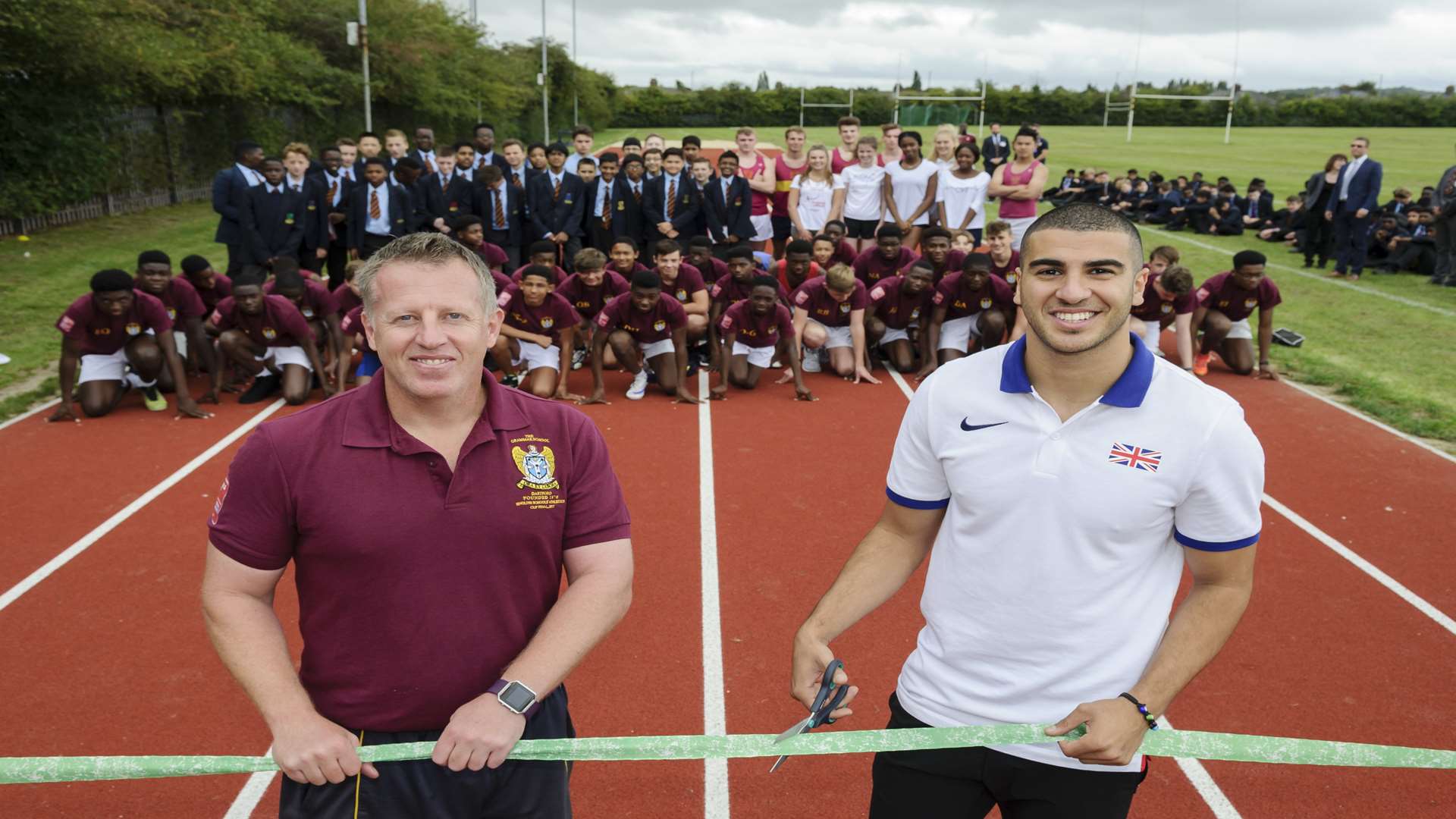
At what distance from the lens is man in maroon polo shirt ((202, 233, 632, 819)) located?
2.07 m

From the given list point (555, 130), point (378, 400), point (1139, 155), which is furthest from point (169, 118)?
point (1139, 155)

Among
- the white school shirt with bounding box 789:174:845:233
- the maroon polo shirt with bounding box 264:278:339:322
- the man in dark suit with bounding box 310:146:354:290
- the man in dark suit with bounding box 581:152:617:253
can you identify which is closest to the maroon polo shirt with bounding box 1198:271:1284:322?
the white school shirt with bounding box 789:174:845:233

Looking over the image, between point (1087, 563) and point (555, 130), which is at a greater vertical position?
point (555, 130)

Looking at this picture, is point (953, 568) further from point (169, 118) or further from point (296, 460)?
point (169, 118)

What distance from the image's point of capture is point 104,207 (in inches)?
764

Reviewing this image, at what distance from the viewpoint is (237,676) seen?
2.08 m

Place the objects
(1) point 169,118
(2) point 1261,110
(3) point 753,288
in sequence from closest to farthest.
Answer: (3) point 753,288
(1) point 169,118
(2) point 1261,110

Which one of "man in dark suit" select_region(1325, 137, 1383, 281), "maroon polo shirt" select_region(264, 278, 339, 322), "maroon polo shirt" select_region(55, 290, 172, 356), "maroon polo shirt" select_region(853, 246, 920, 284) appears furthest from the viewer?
"man in dark suit" select_region(1325, 137, 1383, 281)

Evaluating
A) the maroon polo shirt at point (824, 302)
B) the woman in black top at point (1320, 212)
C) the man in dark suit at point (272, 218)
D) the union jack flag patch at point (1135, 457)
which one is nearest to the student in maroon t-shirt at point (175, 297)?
the man in dark suit at point (272, 218)

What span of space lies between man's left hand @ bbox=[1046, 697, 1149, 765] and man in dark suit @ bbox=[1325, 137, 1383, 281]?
1604cm

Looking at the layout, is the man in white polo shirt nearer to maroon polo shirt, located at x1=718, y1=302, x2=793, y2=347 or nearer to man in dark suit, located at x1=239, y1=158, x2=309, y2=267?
maroon polo shirt, located at x1=718, y1=302, x2=793, y2=347

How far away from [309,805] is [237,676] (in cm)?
33

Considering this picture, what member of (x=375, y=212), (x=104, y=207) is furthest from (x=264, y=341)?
(x=104, y=207)

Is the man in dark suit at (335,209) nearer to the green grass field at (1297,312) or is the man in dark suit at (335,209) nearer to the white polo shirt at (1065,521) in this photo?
the green grass field at (1297,312)
